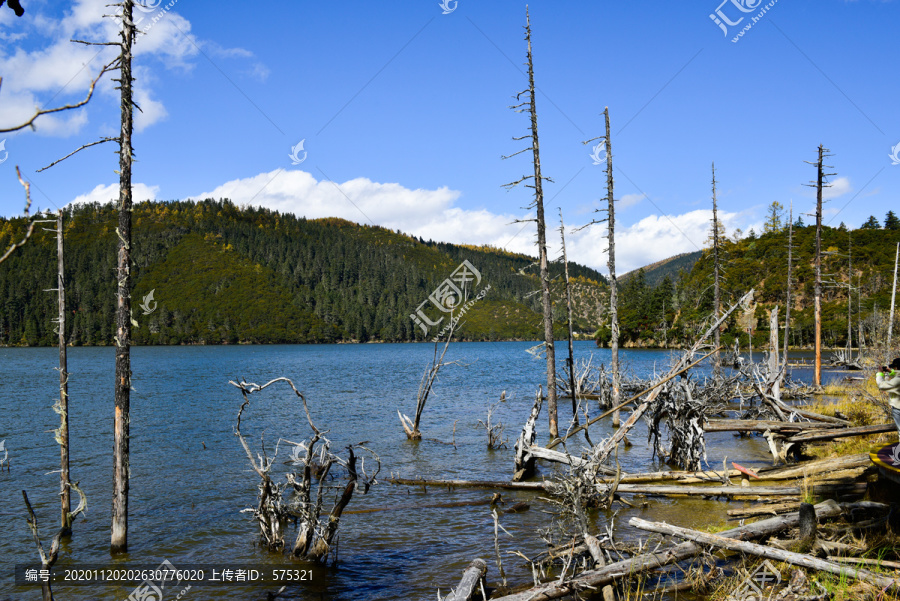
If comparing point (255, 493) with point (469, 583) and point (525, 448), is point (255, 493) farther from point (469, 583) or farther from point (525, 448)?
point (469, 583)

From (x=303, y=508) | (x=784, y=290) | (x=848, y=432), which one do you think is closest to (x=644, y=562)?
(x=303, y=508)

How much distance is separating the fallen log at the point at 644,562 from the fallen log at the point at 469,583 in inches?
19.3

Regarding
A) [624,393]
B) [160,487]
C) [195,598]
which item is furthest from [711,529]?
[624,393]

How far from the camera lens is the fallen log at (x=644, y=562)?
6180 mm

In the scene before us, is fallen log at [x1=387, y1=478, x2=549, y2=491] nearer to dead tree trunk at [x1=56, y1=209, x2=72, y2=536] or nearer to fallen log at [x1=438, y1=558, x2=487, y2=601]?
fallen log at [x1=438, y1=558, x2=487, y2=601]

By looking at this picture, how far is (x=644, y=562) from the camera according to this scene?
6516 millimetres

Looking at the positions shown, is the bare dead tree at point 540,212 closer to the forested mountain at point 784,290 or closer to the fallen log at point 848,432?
the fallen log at point 848,432

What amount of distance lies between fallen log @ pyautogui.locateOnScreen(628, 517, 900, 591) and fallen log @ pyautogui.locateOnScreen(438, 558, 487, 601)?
2120mm

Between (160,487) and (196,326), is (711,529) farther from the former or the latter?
(196,326)

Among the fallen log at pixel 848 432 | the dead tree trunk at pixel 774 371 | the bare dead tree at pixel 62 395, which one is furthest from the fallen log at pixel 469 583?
the dead tree trunk at pixel 774 371

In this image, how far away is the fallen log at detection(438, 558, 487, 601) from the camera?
6395 mm

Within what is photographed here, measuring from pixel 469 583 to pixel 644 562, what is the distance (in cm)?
220

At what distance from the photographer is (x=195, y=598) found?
8359 millimetres

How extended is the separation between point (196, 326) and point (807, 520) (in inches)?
6337
